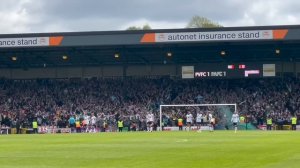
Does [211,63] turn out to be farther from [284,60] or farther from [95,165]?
[95,165]

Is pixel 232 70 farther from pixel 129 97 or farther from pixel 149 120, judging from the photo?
pixel 129 97

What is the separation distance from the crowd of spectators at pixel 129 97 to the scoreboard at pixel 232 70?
10.4 ft

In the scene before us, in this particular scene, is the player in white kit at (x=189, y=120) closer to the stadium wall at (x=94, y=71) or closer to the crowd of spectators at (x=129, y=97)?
the crowd of spectators at (x=129, y=97)

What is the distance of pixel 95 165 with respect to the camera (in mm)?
21969

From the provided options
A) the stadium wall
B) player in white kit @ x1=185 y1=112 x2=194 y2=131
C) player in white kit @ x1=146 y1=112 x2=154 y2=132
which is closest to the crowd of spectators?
the stadium wall

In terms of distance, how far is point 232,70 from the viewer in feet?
224

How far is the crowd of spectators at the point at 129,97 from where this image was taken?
224 ft

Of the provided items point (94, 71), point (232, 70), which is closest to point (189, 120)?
point (232, 70)

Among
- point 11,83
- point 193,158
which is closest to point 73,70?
point 11,83

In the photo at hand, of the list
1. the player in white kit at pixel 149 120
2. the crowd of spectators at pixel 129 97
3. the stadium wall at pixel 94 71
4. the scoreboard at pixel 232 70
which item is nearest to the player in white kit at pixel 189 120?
the crowd of spectators at pixel 129 97

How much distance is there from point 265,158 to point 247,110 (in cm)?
4467

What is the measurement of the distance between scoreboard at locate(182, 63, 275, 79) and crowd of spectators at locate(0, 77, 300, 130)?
3.18 metres

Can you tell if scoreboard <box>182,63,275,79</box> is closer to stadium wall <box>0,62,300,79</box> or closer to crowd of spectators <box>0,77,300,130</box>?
crowd of spectators <box>0,77,300,130</box>

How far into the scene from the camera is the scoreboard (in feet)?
221
